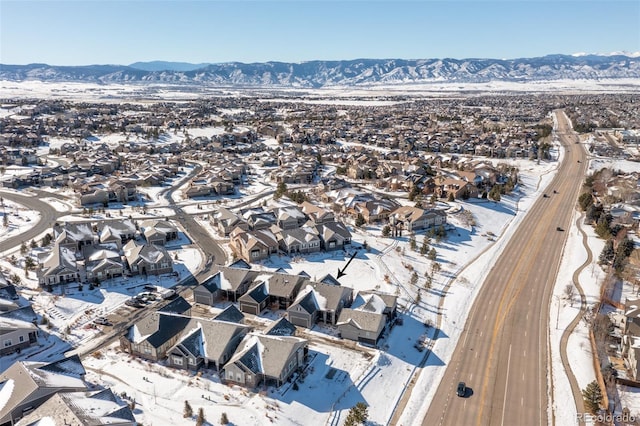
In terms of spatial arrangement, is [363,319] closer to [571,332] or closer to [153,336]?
[153,336]

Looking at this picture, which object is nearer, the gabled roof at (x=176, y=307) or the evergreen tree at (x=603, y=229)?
the gabled roof at (x=176, y=307)

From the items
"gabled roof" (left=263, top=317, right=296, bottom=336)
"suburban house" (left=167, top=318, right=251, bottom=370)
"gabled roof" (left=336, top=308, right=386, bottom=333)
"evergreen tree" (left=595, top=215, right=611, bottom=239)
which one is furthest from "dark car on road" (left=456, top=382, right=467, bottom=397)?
"evergreen tree" (left=595, top=215, right=611, bottom=239)

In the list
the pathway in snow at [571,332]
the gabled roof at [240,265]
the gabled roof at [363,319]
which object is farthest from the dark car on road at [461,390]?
the gabled roof at [240,265]

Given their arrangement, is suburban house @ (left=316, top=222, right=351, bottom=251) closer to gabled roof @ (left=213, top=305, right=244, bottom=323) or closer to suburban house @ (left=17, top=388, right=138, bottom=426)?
gabled roof @ (left=213, top=305, right=244, bottom=323)

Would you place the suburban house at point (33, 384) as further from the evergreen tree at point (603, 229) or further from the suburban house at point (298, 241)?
the evergreen tree at point (603, 229)

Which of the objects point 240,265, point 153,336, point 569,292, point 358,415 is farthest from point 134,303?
point 569,292

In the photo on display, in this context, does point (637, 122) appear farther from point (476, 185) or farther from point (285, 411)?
point (285, 411)
